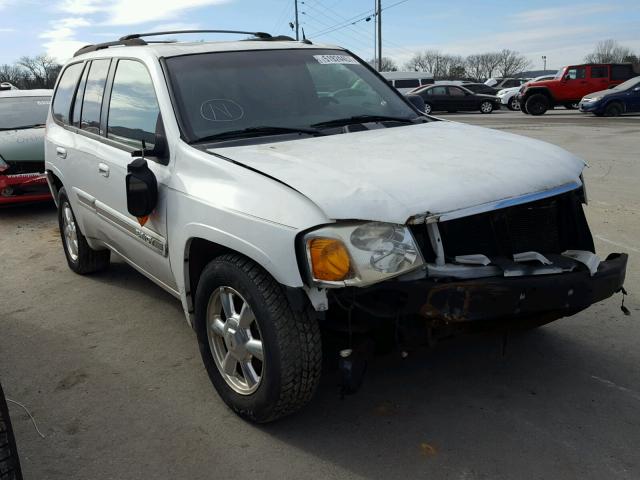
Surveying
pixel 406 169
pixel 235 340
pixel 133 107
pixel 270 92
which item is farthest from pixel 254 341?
pixel 133 107

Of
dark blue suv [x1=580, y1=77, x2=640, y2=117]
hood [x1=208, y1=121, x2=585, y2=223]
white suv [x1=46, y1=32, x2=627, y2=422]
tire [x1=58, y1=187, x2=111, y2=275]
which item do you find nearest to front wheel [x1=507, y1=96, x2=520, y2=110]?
dark blue suv [x1=580, y1=77, x2=640, y2=117]

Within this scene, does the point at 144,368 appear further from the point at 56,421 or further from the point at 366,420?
the point at 366,420

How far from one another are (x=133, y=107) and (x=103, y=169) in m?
0.49

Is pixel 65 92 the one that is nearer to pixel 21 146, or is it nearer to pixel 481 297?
pixel 21 146

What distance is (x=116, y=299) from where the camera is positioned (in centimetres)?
504

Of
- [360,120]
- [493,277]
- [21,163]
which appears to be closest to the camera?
[493,277]

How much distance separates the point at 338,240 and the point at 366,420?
1.06 metres

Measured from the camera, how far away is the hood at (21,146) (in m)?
8.39

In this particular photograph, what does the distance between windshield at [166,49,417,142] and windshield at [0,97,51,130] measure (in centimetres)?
634

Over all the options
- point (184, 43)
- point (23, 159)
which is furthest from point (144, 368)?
point (23, 159)

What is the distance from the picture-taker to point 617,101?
21.6 m

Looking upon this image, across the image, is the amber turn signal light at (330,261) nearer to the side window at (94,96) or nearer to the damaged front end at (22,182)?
the side window at (94,96)

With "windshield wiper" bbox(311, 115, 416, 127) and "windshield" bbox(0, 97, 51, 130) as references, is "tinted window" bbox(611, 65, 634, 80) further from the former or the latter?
"windshield wiper" bbox(311, 115, 416, 127)

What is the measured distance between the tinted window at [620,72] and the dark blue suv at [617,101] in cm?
371
